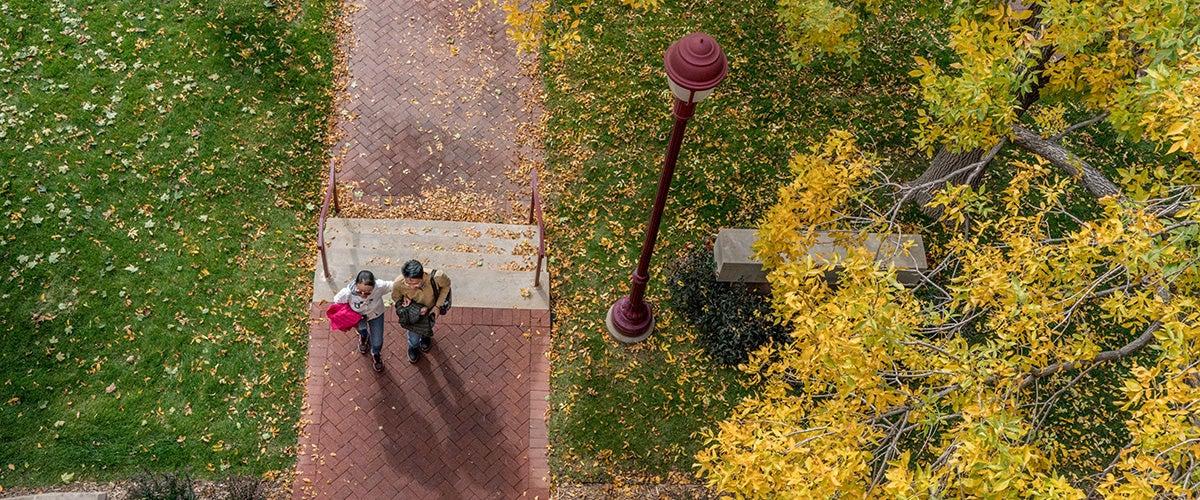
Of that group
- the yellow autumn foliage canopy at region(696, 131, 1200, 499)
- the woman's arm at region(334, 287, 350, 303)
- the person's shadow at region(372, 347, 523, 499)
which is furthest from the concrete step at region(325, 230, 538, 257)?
the yellow autumn foliage canopy at region(696, 131, 1200, 499)

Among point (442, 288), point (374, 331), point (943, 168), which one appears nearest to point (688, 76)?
point (442, 288)

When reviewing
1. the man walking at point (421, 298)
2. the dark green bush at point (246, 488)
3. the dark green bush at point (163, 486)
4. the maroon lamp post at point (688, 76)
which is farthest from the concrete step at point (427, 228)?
the dark green bush at point (163, 486)

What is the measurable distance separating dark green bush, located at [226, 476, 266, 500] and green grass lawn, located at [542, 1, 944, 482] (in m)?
2.97

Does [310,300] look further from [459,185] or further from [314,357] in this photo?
[459,185]

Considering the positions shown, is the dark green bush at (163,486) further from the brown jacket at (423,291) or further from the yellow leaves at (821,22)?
the yellow leaves at (821,22)

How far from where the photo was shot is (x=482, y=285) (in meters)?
10.6

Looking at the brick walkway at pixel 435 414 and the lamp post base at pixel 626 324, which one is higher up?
the lamp post base at pixel 626 324

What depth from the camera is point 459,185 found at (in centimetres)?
1146

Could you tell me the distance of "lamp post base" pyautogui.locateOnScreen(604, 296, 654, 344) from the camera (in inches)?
401

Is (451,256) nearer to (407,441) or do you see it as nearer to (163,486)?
(407,441)

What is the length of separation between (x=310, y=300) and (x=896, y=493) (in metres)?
6.91

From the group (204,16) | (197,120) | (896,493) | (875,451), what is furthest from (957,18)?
(204,16)

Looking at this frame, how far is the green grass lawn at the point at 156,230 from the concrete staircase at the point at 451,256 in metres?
0.45

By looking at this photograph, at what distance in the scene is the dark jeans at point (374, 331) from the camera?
9344 millimetres
